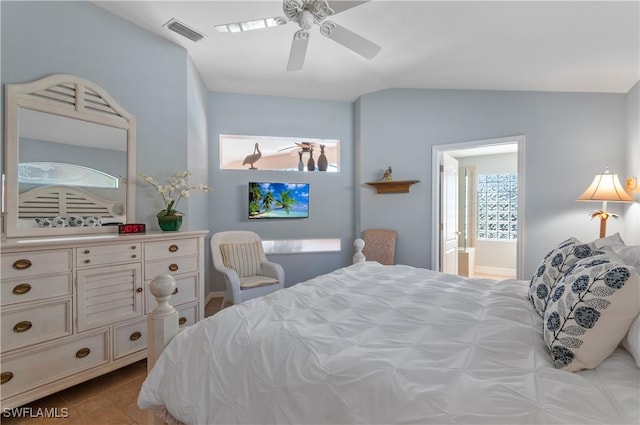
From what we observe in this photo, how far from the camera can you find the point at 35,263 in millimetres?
1765

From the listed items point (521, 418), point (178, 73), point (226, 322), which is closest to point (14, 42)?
point (178, 73)

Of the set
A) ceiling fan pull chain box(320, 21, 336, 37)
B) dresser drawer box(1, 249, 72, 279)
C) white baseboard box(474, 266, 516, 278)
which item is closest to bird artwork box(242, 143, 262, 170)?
ceiling fan pull chain box(320, 21, 336, 37)

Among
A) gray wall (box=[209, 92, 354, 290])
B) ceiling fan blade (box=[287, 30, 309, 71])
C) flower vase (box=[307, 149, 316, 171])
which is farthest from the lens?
flower vase (box=[307, 149, 316, 171])

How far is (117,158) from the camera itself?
2.56m

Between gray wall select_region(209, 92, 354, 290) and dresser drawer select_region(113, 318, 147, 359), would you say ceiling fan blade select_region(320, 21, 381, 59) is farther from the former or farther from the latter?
dresser drawer select_region(113, 318, 147, 359)

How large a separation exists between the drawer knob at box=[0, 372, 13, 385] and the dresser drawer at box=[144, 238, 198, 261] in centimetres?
91

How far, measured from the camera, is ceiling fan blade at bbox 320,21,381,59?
2.03m

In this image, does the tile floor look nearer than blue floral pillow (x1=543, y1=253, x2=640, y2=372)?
No

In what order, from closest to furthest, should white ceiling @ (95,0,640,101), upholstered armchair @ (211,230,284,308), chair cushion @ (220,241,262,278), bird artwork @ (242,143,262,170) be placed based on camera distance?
white ceiling @ (95,0,640,101) → upholstered armchair @ (211,230,284,308) → chair cushion @ (220,241,262,278) → bird artwork @ (242,143,262,170)

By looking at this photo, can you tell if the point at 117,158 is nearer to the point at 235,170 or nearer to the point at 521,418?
the point at 235,170

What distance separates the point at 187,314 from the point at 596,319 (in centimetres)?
262

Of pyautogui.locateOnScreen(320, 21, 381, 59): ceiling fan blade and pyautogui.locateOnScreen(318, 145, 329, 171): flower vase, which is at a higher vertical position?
pyautogui.locateOnScreen(320, 21, 381, 59): ceiling fan blade

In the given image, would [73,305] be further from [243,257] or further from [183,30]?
[183,30]

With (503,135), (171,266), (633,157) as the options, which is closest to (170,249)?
(171,266)
